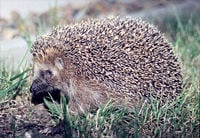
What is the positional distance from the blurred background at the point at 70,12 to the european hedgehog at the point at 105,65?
5.29 ft

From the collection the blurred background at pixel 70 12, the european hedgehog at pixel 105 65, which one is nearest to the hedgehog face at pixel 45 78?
the european hedgehog at pixel 105 65

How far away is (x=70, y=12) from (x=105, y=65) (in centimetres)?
355

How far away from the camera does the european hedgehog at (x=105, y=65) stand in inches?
212

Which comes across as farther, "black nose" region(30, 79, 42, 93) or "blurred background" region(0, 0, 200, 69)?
"blurred background" region(0, 0, 200, 69)

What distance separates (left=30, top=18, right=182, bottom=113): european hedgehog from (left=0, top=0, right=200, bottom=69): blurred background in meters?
1.61

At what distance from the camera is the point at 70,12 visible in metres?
8.77

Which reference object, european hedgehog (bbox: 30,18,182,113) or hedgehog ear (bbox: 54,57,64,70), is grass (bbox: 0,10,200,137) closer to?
european hedgehog (bbox: 30,18,182,113)

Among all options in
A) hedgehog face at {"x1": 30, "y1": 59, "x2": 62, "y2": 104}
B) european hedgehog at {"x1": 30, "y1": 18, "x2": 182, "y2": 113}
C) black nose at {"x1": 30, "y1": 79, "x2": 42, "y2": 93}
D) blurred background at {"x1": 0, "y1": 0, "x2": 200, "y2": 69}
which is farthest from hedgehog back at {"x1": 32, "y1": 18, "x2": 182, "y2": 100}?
blurred background at {"x1": 0, "y1": 0, "x2": 200, "y2": 69}

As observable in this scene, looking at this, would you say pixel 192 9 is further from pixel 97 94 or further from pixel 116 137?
pixel 116 137

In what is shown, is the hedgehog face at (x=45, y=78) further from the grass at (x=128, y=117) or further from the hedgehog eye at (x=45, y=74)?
the grass at (x=128, y=117)

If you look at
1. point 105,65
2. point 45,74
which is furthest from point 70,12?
point 105,65

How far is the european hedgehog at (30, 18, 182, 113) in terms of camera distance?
17.6 ft

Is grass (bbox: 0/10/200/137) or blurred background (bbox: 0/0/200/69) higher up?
blurred background (bbox: 0/0/200/69)

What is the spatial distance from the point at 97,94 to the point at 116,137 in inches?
31.8
